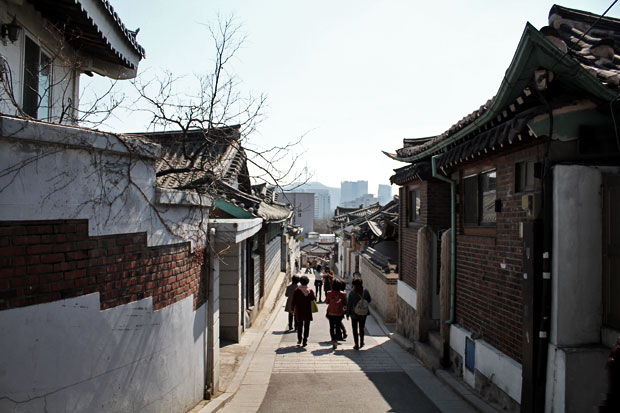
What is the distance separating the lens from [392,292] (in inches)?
604

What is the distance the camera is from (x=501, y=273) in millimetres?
6223

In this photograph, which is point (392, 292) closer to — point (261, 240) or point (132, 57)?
point (261, 240)

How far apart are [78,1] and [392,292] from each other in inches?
500

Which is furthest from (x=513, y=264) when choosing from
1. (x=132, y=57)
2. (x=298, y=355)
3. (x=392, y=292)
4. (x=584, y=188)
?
(x=392, y=292)

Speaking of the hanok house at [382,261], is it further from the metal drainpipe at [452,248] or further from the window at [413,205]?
the metal drainpipe at [452,248]

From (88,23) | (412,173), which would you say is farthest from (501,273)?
(88,23)

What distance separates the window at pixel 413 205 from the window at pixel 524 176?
5.23 metres

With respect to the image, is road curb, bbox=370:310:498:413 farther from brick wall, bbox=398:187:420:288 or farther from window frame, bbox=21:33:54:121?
window frame, bbox=21:33:54:121

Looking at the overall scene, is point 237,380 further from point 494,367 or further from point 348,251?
point 348,251

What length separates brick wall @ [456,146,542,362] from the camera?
5.74 m

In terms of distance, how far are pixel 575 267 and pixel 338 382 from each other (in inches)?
180

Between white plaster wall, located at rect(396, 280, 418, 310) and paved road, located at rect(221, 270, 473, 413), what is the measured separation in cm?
121

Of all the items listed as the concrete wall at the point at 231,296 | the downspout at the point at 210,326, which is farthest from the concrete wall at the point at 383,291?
the downspout at the point at 210,326

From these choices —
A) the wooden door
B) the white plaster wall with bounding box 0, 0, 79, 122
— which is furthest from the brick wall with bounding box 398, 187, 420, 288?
the white plaster wall with bounding box 0, 0, 79, 122
